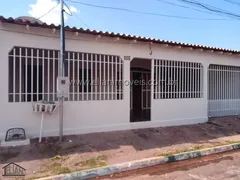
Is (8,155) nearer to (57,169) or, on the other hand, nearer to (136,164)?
(57,169)

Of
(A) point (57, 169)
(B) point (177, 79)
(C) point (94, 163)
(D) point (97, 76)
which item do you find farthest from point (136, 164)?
(B) point (177, 79)

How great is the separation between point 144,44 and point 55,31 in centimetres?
310

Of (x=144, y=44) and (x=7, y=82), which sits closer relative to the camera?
(x=7, y=82)

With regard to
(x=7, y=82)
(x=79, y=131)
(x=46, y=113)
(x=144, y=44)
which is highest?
(x=144, y=44)

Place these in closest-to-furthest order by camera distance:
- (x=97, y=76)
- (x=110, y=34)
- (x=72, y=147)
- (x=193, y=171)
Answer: (x=193, y=171), (x=72, y=147), (x=110, y=34), (x=97, y=76)

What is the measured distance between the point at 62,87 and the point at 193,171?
12.5 ft

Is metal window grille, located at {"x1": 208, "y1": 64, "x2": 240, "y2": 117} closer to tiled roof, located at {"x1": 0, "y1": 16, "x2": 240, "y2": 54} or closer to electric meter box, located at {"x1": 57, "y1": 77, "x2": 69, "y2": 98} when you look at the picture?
tiled roof, located at {"x1": 0, "y1": 16, "x2": 240, "y2": 54}

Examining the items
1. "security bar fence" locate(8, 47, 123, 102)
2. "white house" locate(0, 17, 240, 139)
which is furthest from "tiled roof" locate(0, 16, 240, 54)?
"security bar fence" locate(8, 47, 123, 102)

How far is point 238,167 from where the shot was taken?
506cm

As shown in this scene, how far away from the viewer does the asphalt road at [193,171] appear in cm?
449

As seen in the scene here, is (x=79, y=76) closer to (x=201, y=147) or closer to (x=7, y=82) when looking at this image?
(x=7, y=82)

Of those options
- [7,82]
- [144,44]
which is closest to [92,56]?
[144,44]

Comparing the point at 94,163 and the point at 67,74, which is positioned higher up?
the point at 67,74

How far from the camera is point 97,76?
7.42 m
